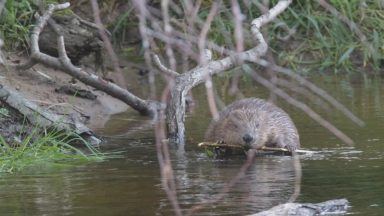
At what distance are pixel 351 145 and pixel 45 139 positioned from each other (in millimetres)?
2251

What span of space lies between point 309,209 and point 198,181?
4.44ft

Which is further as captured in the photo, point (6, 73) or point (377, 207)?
point (6, 73)

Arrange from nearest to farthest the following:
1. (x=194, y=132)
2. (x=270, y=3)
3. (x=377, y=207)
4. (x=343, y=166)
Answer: (x=377, y=207)
(x=343, y=166)
(x=194, y=132)
(x=270, y=3)

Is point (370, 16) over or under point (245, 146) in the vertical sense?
over

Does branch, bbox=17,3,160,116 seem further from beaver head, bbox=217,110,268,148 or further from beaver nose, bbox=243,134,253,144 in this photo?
beaver nose, bbox=243,134,253,144

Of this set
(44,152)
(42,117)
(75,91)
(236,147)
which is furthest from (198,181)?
(75,91)

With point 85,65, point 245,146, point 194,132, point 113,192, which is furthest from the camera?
point 85,65

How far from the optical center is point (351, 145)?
8.04m

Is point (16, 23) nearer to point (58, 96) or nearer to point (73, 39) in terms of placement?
point (73, 39)

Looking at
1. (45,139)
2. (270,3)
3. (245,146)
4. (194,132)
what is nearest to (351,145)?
(245,146)

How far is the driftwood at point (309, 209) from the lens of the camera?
5.36 meters

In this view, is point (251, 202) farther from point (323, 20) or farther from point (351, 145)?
point (323, 20)

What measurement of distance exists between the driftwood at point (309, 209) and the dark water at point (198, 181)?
0.24 ft

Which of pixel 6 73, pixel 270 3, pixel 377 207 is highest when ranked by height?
pixel 270 3
